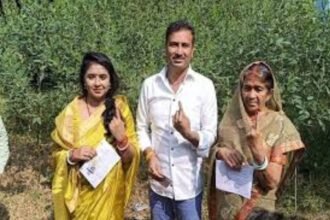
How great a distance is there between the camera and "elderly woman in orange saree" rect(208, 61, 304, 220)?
3277 millimetres

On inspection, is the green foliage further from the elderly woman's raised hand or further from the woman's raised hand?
the woman's raised hand

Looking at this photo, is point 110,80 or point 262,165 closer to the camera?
point 262,165

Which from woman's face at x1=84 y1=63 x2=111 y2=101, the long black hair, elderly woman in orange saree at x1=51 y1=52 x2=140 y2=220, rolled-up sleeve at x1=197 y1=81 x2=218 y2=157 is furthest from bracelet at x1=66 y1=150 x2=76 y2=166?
rolled-up sleeve at x1=197 y1=81 x2=218 y2=157

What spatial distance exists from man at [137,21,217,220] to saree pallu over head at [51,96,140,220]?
0.38 feet

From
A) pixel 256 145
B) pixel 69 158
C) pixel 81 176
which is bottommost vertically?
pixel 81 176

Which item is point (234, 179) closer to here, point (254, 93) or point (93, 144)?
point (254, 93)

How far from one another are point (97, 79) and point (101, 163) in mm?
430

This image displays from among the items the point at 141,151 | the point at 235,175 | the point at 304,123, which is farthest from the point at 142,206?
the point at 235,175

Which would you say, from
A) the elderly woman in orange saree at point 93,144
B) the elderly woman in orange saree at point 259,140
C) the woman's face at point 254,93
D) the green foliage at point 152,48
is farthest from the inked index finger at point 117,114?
the green foliage at point 152,48

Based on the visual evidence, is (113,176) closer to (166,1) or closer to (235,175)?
(235,175)

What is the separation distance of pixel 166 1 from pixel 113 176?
11.6 feet

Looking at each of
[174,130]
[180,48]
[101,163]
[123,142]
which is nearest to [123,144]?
[123,142]

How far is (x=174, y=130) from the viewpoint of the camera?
11.7 ft

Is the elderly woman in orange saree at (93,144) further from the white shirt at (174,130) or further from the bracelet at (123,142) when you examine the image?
the white shirt at (174,130)
